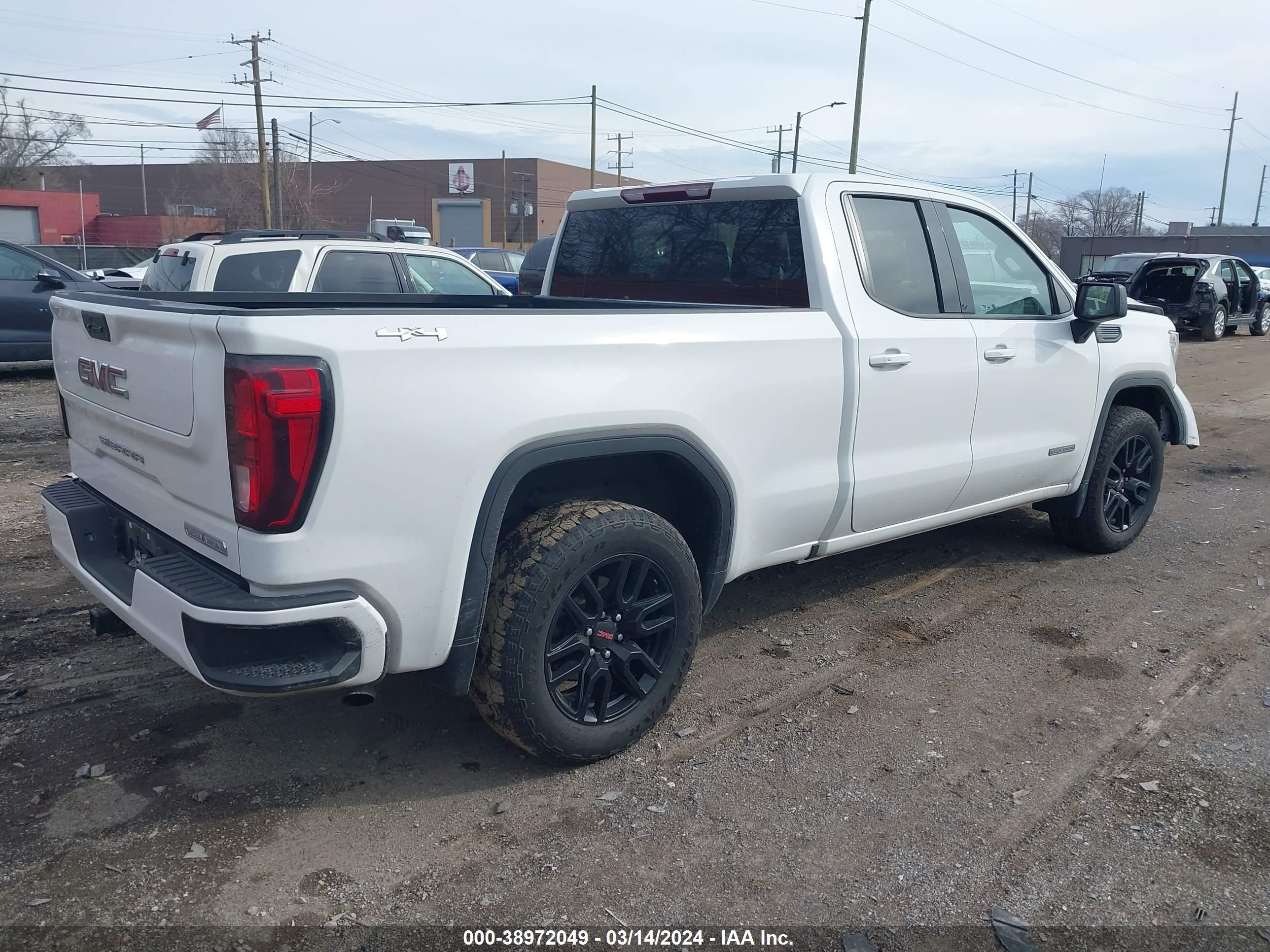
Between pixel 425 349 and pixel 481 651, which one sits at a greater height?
pixel 425 349

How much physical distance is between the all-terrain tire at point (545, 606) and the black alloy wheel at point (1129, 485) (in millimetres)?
3392

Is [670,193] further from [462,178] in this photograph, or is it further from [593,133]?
[462,178]

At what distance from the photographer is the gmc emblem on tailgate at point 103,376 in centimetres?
320

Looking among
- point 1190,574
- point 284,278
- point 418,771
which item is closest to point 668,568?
point 418,771

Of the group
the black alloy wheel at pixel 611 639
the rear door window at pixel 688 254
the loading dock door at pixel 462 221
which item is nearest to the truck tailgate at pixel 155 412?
the black alloy wheel at pixel 611 639

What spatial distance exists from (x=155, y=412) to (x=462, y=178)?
79.3 meters

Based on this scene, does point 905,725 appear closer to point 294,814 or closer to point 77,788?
point 294,814

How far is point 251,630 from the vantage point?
8.86 feet

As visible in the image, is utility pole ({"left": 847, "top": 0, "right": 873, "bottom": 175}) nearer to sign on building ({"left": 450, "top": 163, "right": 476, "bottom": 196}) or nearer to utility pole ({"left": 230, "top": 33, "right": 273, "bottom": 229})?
utility pole ({"left": 230, "top": 33, "right": 273, "bottom": 229})

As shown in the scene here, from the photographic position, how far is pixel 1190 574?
562cm

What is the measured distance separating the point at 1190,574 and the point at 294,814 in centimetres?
476

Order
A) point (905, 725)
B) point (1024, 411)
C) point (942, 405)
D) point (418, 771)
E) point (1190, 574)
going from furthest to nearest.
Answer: point (1190, 574)
point (1024, 411)
point (942, 405)
point (905, 725)
point (418, 771)

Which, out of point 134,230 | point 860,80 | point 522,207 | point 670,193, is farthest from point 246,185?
point 670,193

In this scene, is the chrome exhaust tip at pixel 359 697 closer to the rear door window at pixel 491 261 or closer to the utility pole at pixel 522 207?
the rear door window at pixel 491 261
